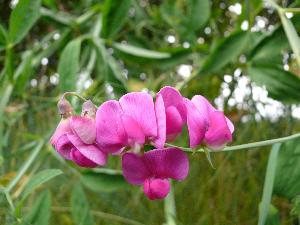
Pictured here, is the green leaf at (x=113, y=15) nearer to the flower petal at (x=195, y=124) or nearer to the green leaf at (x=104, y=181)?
the green leaf at (x=104, y=181)

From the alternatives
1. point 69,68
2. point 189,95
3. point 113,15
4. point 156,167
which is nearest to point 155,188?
point 156,167

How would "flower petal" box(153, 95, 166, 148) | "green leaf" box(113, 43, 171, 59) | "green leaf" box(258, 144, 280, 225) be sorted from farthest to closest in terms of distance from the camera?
"green leaf" box(113, 43, 171, 59), "green leaf" box(258, 144, 280, 225), "flower petal" box(153, 95, 166, 148)

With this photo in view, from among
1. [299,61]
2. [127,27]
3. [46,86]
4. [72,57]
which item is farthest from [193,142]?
[46,86]

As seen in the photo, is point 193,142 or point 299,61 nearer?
point 193,142

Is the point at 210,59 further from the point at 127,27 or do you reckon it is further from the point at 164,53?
the point at 127,27

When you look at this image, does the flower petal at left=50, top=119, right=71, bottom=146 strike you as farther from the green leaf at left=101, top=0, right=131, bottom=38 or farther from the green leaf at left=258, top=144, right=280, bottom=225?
the green leaf at left=101, top=0, right=131, bottom=38

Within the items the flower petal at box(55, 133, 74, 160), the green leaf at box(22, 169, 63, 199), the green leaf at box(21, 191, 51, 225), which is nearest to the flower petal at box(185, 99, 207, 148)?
the flower petal at box(55, 133, 74, 160)
